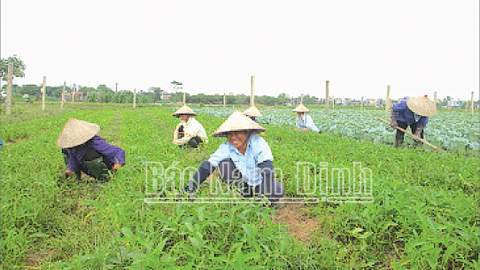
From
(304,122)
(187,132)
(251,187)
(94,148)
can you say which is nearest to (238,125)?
(251,187)

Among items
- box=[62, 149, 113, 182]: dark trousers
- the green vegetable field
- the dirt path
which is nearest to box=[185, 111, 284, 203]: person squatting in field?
the dirt path

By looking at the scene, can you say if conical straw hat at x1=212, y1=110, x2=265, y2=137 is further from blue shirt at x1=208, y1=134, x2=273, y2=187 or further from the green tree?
the green tree

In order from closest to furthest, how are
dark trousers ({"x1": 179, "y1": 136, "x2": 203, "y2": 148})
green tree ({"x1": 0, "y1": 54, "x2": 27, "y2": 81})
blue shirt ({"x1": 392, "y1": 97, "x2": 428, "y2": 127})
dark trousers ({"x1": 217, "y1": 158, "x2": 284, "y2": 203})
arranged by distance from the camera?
dark trousers ({"x1": 217, "y1": 158, "x2": 284, "y2": 203}) < dark trousers ({"x1": 179, "y1": 136, "x2": 203, "y2": 148}) < blue shirt ({"x1": 392, "y1": 97, "x2": 428, "y2": 127}) < green tree ({"x1": 0, "y1": 54, "x2": 27, "y2": 81})

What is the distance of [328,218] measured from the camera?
258cm

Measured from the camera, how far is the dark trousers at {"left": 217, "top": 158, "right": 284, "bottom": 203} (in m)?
2.74

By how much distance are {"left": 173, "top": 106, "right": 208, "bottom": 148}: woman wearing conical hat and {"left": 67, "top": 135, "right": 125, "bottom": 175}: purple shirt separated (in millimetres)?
2129

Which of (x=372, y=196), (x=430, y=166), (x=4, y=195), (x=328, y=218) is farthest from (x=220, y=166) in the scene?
(x=430, y=166)

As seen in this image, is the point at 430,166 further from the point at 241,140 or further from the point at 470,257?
the point at 241,140

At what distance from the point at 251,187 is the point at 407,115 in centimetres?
512

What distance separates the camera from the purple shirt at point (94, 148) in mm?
3441

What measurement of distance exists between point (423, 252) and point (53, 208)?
3.21 meters

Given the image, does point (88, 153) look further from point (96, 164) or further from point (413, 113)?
point (413, 113)

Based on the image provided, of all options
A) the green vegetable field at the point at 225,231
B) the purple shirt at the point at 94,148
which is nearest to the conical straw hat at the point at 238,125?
the green vegetable field at the point at 225,231

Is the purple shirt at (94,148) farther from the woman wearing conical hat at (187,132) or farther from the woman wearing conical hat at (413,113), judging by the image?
the woman wearing conical hat at (413,113)
